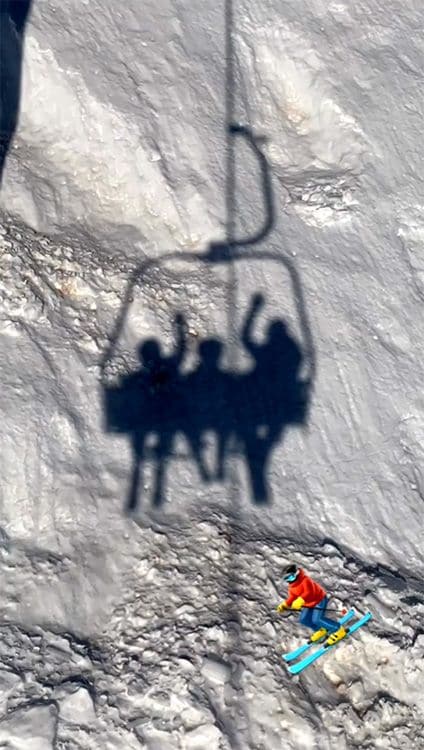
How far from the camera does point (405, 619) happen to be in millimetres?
7645

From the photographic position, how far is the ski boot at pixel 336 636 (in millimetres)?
7316

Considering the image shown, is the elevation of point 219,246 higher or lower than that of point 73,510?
higher

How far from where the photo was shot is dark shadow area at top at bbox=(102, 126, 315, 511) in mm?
8391

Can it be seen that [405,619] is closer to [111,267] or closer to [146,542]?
[146,542]

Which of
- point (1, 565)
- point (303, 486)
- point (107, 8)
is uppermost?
point (107, 8)

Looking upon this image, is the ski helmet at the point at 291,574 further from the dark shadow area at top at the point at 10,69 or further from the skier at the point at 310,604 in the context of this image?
the dark shadow area at top at the point at 10,69

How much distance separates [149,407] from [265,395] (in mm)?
1138

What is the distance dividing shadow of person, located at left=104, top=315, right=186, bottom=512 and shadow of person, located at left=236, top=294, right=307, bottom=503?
622mm

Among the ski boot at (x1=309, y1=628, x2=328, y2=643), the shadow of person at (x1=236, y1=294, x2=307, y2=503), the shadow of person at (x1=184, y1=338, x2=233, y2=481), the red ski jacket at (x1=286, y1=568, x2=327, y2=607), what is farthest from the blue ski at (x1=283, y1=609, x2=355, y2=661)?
the shadow of person at (x1=184, y1=338, x2=233, y2=481)

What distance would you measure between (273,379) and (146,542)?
220cm

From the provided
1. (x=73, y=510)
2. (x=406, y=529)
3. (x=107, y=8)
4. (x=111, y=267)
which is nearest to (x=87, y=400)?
(x=73, y=510)

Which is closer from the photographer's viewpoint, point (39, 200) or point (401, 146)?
point (39, 200)

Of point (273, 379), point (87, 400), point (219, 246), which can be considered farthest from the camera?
point (219, 246)

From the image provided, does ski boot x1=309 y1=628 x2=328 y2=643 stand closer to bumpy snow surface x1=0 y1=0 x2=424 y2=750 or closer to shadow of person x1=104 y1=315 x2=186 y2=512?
bumpy snow surface x1=0 y1=0 x2=424 y2=750
